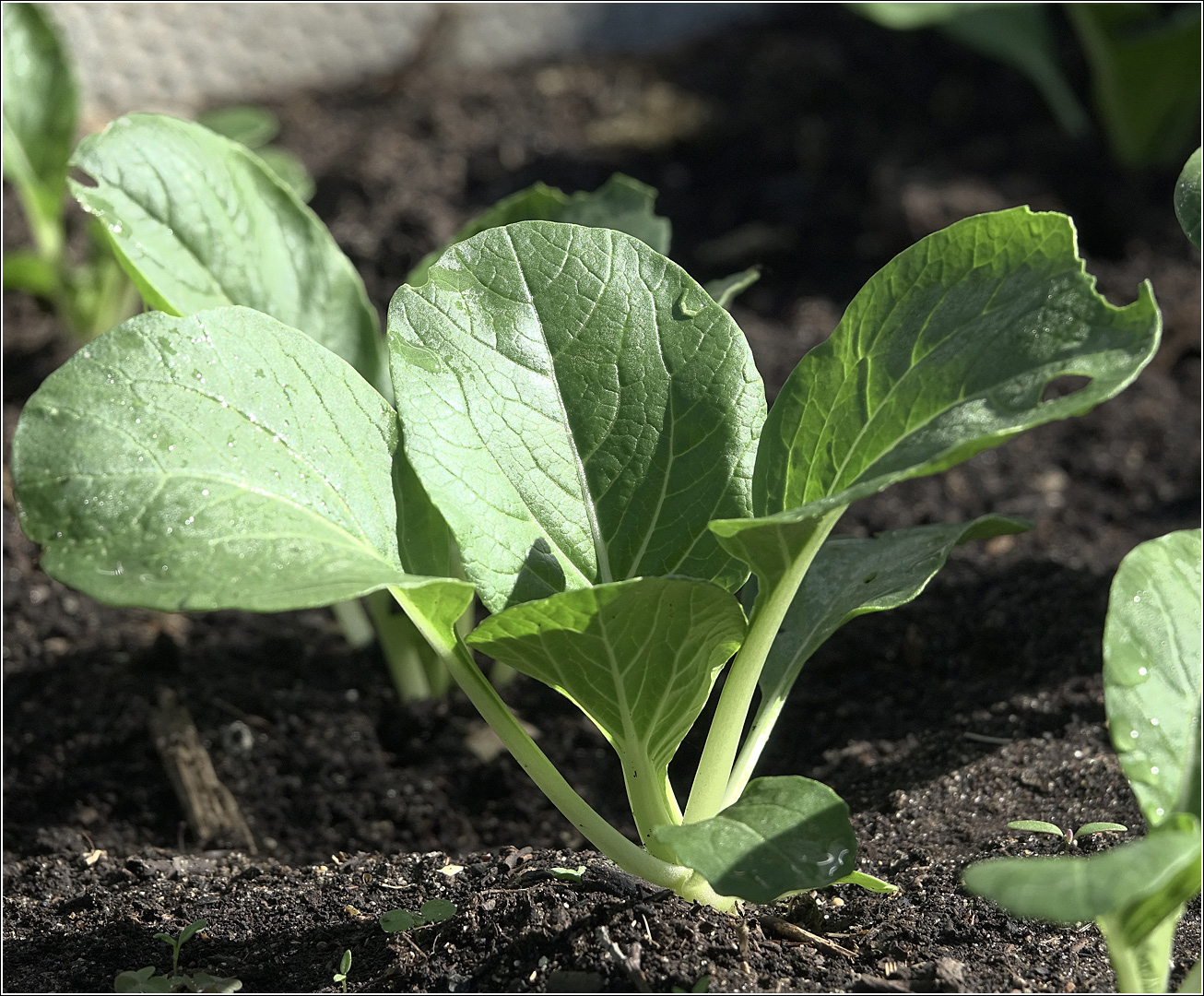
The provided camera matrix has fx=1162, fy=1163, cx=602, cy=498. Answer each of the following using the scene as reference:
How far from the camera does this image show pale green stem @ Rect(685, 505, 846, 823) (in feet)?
3.33

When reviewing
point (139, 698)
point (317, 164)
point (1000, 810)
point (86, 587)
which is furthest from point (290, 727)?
point (317, 164)

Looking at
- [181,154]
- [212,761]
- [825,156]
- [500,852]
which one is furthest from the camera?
[825,156]

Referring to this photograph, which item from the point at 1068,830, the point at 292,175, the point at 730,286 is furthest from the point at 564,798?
the point at 292,175

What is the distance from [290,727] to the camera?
156 centimetres

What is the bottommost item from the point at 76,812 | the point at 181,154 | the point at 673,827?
the point at 76,812

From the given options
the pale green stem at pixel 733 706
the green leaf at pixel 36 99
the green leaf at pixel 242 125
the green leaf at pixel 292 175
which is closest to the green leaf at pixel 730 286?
the pale green stem at pixel 733 706

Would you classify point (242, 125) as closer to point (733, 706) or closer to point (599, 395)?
point (599, 395)

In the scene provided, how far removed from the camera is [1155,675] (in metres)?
0.85

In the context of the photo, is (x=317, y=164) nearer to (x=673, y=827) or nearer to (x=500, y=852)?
(x=500, y=852)

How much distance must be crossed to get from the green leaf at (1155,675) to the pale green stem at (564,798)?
370 millimetres

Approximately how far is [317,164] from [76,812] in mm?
1832

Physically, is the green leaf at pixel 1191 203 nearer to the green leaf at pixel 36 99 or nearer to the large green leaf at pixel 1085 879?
the large green leaf at pixel 1085 879

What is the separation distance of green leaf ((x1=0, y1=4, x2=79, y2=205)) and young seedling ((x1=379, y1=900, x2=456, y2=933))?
1.64 metres

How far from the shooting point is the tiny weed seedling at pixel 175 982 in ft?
3.15
